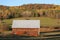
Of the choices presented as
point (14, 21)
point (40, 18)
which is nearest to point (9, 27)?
point (14, 21)

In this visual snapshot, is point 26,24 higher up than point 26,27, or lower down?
higher up

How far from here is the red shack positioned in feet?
35.4

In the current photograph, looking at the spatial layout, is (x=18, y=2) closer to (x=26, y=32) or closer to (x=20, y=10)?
(x=20, y=10)

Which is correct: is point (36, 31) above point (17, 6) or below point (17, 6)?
below

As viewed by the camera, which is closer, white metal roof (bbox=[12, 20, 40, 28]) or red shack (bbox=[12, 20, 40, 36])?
red shack (bbox=[12, 20, 40, 36])

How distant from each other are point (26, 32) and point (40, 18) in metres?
1.24

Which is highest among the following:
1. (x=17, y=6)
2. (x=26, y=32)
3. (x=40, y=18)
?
(x=17, y=6)

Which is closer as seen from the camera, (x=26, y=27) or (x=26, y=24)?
(x=26, y=27)

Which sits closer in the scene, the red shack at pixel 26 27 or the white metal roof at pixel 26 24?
the red shack at pixel 26 27

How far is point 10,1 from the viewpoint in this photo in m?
11.2

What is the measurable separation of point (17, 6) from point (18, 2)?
0.26 meters

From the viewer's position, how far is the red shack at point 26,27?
35.4 ft

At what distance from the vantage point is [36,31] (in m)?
10.8

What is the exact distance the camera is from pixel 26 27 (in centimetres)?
1091
